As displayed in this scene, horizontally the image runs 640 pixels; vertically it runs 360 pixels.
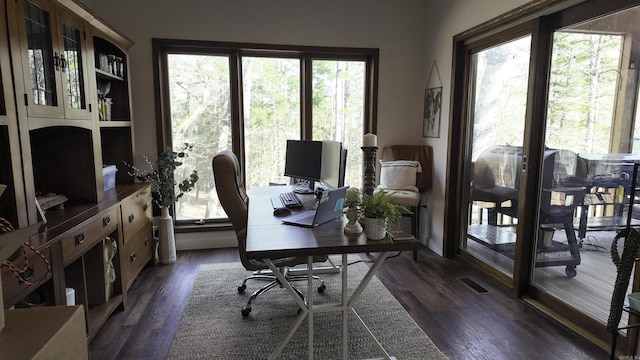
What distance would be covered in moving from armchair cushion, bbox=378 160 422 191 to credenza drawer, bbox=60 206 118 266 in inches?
101

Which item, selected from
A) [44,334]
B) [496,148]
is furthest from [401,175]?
[44,334]

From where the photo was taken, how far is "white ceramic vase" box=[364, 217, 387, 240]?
5.88 feet

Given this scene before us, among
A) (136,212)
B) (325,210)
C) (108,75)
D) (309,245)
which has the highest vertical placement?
(108,75)

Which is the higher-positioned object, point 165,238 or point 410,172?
point 410,172

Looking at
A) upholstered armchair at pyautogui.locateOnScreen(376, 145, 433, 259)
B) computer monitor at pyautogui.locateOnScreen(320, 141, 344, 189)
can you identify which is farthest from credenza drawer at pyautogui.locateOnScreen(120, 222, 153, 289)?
upholstered armchair at pyautogui.locateOnScreen(376, 145, 433, 259)

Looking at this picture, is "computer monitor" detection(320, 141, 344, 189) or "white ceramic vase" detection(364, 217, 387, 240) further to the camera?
"computer monitor" detection(320, 141, 344, 189)

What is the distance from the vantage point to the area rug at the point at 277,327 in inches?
86.4

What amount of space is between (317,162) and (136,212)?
1572 mm

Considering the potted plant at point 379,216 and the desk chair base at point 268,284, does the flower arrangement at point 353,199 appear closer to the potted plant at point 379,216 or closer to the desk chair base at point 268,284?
the potted plant at point 379,216

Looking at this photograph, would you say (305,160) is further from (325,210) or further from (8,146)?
(8,146)

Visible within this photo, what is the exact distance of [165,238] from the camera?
3586mm

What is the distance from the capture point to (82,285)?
2316 millimetres

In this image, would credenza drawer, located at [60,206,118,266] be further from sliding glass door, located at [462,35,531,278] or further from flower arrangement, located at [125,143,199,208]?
sliding glass door, located at [462,35,531,278]

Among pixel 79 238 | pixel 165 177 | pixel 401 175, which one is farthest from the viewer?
pixel 401 175
